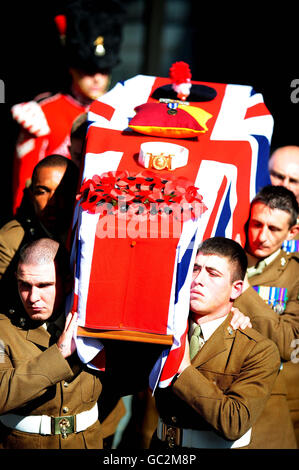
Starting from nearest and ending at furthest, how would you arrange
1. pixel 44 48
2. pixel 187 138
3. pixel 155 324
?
pixel 155 324
pixel 187 138
pixel 44 48

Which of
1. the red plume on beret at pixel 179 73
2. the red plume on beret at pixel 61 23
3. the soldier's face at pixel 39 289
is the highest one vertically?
the red plume on beret at pixel 61 23

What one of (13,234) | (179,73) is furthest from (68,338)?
(179,73)

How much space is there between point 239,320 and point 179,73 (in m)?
1.70

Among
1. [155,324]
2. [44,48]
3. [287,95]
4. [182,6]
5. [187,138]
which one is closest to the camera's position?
[155,324]

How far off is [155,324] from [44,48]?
15.1 feet

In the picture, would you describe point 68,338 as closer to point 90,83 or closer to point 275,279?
point 275,279

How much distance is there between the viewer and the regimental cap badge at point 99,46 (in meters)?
6.25

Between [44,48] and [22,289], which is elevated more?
[44,48]

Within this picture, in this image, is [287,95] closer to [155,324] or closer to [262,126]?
[262,126]

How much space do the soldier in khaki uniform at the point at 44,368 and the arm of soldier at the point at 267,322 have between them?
0.87 m

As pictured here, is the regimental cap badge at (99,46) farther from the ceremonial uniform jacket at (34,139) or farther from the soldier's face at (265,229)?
the soldier's face at (265,229)

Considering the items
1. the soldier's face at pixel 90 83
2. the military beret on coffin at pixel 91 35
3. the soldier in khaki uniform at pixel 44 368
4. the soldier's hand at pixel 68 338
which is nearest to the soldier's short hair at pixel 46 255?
the soldier in khaki uniform at pixel 44 368

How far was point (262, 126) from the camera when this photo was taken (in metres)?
4.55

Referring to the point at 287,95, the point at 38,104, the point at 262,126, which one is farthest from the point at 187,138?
the point at 287,95
